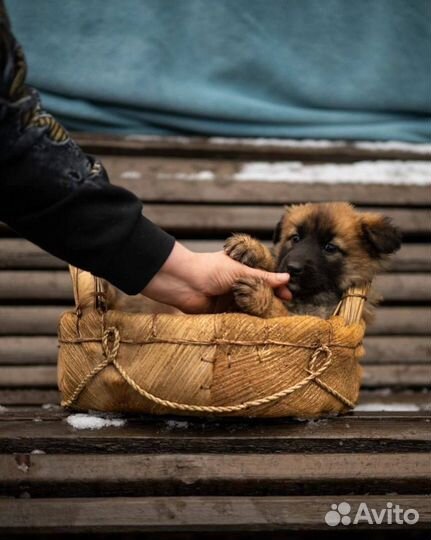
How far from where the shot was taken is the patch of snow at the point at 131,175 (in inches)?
162

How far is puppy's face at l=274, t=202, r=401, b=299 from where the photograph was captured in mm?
3170

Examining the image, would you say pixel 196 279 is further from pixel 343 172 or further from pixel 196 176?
pixel 343 172

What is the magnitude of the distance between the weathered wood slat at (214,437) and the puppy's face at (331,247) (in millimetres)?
766

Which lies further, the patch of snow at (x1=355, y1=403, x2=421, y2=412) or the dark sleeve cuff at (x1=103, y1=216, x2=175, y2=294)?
the patch of snow at (x1=355, y1=403, x2=421, y2=412)

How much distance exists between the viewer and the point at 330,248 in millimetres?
3340

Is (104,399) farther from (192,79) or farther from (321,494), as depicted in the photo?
(192,79)

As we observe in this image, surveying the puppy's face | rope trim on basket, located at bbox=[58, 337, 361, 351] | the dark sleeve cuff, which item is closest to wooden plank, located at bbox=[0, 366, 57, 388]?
the puppy's face

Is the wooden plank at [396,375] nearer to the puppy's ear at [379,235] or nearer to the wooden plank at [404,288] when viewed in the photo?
the wooden plank at [404,288]

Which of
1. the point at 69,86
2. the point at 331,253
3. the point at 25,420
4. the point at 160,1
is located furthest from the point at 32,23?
the point at 25,420

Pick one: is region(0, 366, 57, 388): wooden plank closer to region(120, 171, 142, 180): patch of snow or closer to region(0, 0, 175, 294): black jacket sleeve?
region(120, 171, 142, 180): patch of snow

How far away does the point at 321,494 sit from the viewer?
7.54 ft

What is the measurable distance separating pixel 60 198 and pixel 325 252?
1.48 metres

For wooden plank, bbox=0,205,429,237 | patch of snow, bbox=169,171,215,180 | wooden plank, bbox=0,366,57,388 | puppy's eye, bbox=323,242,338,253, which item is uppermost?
patch of snow, bbox=169,171,215,180

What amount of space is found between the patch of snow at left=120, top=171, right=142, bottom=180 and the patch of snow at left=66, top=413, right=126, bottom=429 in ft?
6.00
